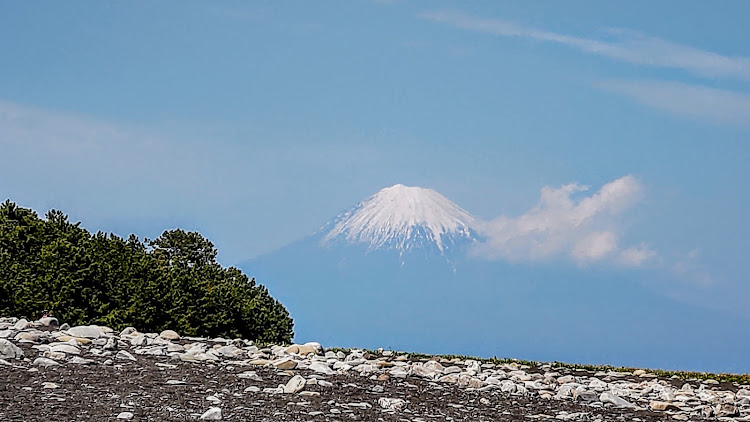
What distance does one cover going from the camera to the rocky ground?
626cm

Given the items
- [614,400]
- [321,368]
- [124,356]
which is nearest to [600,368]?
[614,400]

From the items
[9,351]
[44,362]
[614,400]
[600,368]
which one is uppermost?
[600,368]

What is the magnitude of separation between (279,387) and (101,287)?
17.7 ft

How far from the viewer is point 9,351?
7.57 metres

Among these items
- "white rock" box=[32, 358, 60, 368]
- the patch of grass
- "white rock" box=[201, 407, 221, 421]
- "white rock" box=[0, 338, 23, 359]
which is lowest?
"white rock" box=[201, 407, 221, 421]

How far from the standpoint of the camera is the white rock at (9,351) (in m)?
7.53

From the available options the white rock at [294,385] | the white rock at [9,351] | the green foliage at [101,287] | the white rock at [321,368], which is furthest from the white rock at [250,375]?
the green foliage at [101,287]

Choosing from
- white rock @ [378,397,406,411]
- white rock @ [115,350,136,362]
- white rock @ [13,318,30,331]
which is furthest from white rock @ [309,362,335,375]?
white rock @ [13,318,30,331]

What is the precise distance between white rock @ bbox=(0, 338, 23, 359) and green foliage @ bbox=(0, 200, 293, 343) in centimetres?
348

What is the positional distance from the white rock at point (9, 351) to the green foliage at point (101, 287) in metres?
3.48

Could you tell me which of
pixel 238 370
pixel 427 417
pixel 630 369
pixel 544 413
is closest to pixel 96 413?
pixel 238 370

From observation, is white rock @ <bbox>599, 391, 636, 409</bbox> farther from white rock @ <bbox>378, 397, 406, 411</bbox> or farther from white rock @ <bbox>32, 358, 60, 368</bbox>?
white rock @ <bbox>32, 358, 60, 368</bbox>

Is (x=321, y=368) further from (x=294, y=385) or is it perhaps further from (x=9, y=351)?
(x=9, y=351)

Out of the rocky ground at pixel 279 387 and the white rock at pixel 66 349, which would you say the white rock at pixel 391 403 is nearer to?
the rocky ground at pixel 279 387
